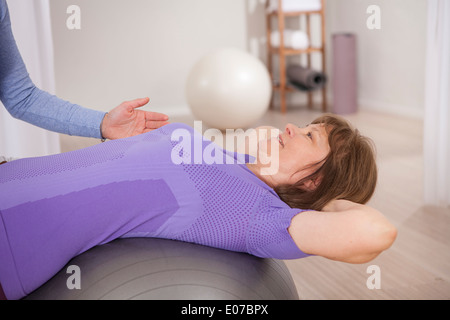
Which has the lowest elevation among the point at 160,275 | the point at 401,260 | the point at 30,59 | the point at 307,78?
the point at 401,260

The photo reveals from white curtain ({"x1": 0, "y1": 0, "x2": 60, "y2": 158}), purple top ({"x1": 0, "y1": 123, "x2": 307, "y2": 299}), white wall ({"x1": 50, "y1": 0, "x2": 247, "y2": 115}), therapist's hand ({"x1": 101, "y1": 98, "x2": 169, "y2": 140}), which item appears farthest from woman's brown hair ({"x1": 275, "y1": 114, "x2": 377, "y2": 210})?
white wall ({"x1": 50, "y1": 0, "x2": 247, "y2": 115})

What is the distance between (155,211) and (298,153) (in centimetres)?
31

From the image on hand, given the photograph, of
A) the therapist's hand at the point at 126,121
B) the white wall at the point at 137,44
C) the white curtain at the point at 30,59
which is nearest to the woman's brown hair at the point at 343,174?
the therapist's hand at the point at 126,121

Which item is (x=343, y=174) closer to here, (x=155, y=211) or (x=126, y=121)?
(x=155, y=211)

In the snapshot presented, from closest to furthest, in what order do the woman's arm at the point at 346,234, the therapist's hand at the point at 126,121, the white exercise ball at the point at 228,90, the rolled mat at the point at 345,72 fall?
1. the woman's arm at the point at 346,234
2. the therapist's hand at the point at 126,121
3. the white exercise ball at the point at 228,90
4. the rolled mat at the point at 345,72

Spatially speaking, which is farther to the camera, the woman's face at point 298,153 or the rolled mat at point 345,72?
the rolled mat at point 345,72

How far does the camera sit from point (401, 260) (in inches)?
64.6

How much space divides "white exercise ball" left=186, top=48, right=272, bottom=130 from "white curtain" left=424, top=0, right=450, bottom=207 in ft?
4.10

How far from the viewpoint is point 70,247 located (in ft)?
2.79

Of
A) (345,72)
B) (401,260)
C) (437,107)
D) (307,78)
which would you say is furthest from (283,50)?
(401,260)

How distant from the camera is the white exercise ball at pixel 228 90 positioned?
3006 millimetres

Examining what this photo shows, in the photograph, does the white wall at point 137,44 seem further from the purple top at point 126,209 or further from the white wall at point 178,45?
the purple top at point 126,209

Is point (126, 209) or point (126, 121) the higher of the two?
point (126, 121)

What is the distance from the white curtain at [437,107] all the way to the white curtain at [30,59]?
1.43 m
